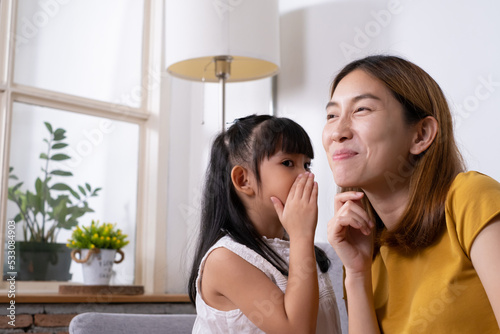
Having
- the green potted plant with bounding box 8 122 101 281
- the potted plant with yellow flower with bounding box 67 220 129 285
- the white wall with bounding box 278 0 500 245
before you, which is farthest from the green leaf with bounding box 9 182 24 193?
the white wall with bounding box 278 0 500 245

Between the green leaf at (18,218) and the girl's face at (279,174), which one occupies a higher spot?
the girl's face at (279,174)

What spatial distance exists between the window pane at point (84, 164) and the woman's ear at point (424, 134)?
205 cm

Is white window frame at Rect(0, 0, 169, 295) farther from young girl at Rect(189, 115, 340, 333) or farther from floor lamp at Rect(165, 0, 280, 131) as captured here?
young girl at Rect(189, 115, 340, 333)

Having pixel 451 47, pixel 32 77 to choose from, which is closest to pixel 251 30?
pixel 451 47

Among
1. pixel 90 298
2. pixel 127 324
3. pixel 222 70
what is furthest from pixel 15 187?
pixel 127 324

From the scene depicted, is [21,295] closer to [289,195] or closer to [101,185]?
[101,185]

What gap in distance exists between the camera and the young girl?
128cm

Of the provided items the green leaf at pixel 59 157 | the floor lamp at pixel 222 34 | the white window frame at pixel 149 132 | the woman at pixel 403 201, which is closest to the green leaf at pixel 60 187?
the green leaf at pixel 59 157

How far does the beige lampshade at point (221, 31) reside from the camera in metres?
2.50

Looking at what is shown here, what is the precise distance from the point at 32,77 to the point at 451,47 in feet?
6.34

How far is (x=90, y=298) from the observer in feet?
7.98

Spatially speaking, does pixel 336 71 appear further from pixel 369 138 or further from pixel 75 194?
pixel 75 194

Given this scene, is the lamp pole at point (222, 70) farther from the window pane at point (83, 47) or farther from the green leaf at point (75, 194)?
the green leaf at point (75, 194)

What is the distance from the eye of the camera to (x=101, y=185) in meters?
2.92
